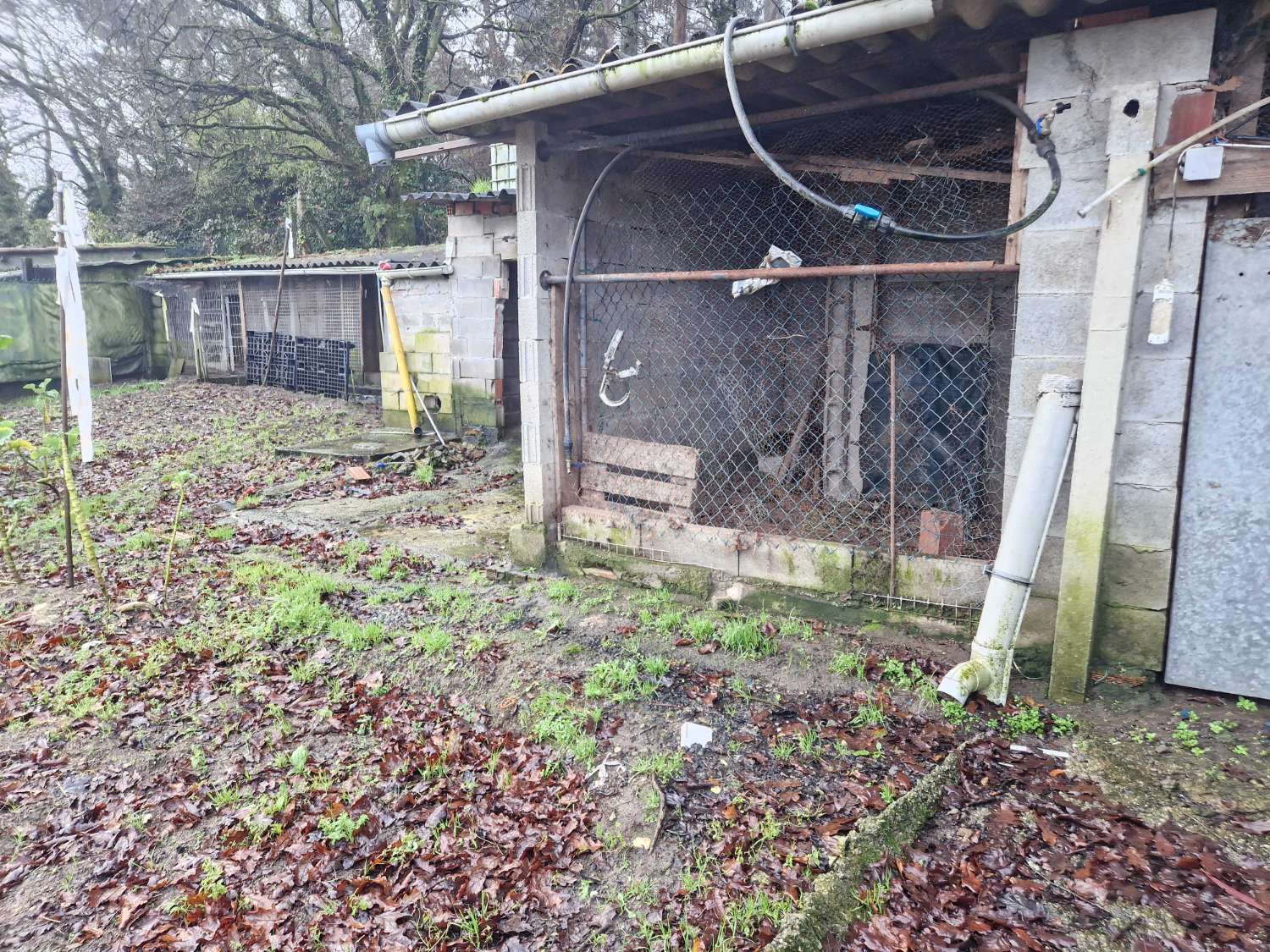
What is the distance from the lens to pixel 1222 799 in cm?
292

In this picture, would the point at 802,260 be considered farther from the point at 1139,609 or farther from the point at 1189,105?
the point at 1139,609

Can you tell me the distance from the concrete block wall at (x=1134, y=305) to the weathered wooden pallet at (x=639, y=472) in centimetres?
203

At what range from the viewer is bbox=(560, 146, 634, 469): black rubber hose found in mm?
5188

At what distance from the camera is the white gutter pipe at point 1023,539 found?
3.56 meters

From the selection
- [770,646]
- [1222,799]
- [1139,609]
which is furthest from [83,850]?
[1139,609]

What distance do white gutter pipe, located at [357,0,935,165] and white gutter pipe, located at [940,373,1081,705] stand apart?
5.88 ft

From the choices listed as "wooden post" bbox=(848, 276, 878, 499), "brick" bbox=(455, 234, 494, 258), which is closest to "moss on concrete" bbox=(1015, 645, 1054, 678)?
"wooden post" bbox=(848, 276, 878, 499)

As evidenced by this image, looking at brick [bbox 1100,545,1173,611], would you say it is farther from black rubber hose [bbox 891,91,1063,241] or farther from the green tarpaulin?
the green tarpaulin

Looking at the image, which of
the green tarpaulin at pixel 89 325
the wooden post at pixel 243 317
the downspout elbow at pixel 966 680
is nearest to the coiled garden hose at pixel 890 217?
the downspout elbow at pixel 966 680

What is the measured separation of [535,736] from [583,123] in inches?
150

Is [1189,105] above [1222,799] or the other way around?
above

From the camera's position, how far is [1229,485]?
11.4 feet

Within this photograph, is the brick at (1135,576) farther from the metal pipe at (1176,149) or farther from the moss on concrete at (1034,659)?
the metal pipe at (1176,149)

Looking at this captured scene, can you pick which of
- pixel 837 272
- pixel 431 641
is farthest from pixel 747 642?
pixel 837 272
